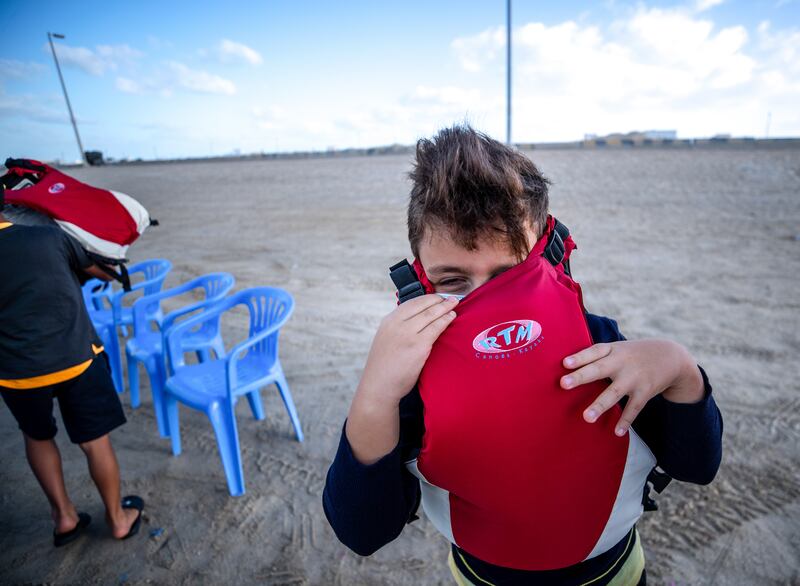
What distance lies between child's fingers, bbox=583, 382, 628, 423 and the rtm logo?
6.5 inches

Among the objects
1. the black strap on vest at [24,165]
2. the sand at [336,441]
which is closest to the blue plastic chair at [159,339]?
the sand at [336,441]

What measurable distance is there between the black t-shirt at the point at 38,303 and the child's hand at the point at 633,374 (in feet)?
8.17

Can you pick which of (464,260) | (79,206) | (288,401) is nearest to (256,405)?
(288,401)

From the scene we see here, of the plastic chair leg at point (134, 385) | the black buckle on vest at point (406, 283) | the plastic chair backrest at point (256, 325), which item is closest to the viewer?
the black buckle on vest at point (406, 283)

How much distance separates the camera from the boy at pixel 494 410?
2.77 ft

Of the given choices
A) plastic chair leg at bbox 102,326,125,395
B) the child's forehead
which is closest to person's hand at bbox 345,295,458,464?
the child's forehead

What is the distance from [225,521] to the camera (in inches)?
108

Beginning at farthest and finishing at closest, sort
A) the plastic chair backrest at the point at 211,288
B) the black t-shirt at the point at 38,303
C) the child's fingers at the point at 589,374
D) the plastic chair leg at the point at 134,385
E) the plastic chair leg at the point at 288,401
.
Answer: the plastic chair leg at the point at 134,385, the plastic chair backrest at the point at 211,288, the plastic chair leg at the point at 288,401, the black t-shirt at the point at 38,303, the child's fingers at the point at 589,374

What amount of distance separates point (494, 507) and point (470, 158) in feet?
2.42

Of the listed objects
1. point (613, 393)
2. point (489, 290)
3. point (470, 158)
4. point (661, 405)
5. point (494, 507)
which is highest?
point (470, 158)

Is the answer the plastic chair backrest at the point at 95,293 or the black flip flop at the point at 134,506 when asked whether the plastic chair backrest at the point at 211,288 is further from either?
the black flip flop at the point at 134,506

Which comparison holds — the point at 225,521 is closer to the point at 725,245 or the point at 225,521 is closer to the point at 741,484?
the point at 741,484

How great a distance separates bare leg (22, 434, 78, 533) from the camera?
251 centimetres

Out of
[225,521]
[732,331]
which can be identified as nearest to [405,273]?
Result: [225,521]
